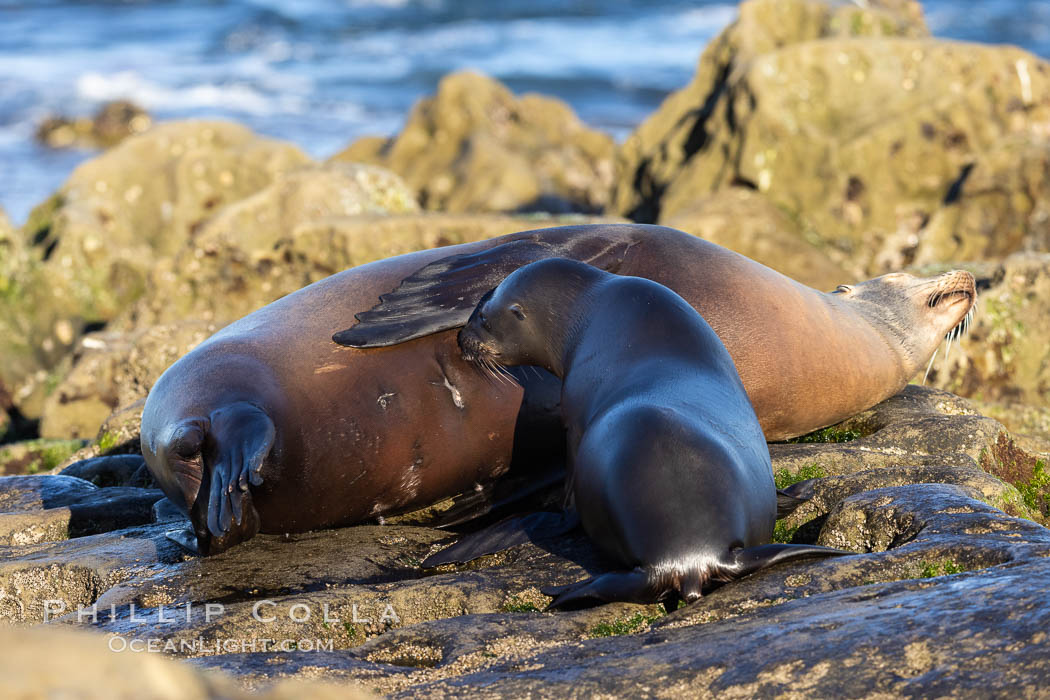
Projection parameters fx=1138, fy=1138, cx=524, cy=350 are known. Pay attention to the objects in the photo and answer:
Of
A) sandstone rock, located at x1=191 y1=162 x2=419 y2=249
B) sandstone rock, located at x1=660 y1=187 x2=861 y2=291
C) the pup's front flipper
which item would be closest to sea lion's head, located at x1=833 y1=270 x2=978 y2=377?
the pup's front flipper

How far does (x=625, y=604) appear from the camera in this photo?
3455 mm

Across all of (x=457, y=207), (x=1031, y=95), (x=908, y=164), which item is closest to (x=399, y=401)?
(x=908, y=164)

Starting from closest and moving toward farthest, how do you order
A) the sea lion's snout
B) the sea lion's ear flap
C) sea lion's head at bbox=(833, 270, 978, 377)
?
the sea lion's ear flap
sea lion's head at bbox=(833, 270, 978, 377)
the sea lion's snout

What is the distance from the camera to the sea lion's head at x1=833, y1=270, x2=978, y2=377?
5.97 metres

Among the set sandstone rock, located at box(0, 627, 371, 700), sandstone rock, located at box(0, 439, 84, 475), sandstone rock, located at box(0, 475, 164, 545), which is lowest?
sandstone rock, located at box(0, 439, 84, 475)

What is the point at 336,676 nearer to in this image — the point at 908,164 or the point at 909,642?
the point at 909,642

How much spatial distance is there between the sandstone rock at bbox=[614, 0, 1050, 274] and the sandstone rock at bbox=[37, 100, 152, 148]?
1898 centimetres

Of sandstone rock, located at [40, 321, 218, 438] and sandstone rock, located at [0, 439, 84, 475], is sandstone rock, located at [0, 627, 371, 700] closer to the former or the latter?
sandstone rock, located at [40, 321, 218, 438]

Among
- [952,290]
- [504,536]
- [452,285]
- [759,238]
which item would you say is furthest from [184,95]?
[504,536]

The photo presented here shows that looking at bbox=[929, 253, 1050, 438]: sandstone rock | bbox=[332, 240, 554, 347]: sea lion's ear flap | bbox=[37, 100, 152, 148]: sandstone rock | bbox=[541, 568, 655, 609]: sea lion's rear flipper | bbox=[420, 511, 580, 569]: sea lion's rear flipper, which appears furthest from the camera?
bbox=[37, 100, 152, 148]: sandstone rock

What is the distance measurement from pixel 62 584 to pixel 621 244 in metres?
2.76

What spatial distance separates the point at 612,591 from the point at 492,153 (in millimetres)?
14012

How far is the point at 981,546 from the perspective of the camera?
3.33 meters

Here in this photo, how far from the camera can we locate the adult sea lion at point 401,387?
4492 mm
